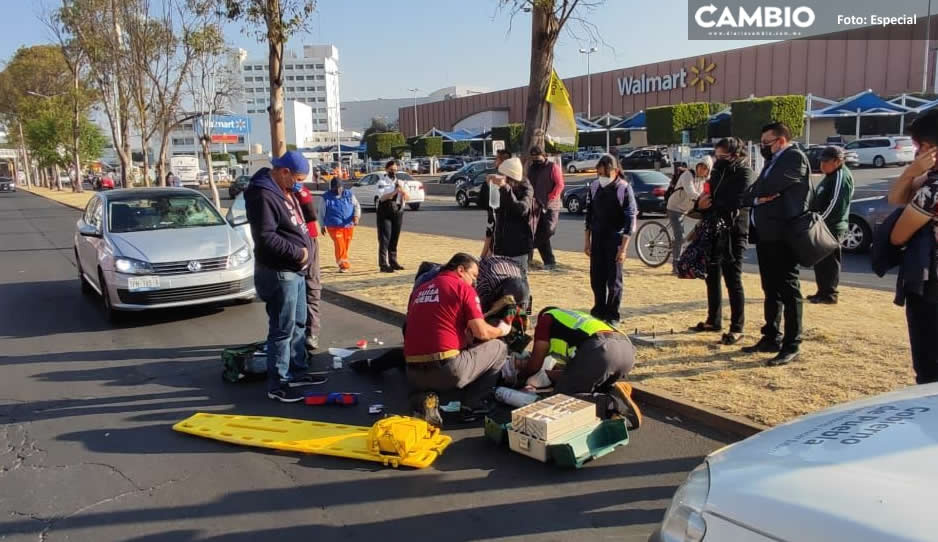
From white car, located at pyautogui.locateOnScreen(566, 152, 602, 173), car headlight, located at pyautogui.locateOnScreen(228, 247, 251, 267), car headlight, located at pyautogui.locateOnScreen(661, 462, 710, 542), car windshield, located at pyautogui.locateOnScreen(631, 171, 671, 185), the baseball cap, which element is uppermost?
white car, located at pyautogui.locateOnScreen(566, 152, 602, 173)

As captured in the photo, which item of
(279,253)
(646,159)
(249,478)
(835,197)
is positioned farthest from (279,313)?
(646,159)

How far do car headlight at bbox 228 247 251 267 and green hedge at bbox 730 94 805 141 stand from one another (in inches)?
1403

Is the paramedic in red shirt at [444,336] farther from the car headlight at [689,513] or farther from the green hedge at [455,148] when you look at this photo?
the green hedge at [455,148]

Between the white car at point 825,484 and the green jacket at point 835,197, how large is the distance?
6.14 metres

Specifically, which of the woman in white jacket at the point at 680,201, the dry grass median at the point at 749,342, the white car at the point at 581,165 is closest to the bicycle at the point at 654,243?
the woman in white jacket at the point at 680,201

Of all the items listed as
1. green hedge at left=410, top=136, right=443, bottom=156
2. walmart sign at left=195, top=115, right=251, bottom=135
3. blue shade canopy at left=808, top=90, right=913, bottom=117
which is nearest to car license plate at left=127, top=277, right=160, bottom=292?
blue shade canopy at left=808, top=90, right=913, bottom=117

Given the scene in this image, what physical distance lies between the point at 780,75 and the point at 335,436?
57.3m

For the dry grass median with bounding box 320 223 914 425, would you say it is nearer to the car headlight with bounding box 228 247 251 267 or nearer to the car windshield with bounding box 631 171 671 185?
the car headlight with bounding box 228 247 251 267

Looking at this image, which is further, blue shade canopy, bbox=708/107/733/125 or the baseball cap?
blue shade canopy, bbox=708/107/733/125

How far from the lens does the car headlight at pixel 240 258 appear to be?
26.6ft

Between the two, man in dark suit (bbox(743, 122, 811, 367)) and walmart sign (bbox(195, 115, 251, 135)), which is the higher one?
walmart sign (bbox(195, 115, 251, 135))

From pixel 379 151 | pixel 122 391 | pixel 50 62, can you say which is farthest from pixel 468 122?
pixel 122 391

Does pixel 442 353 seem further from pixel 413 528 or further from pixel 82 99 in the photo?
pixel 82 99

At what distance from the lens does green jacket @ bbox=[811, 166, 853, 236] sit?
777 centimetres
